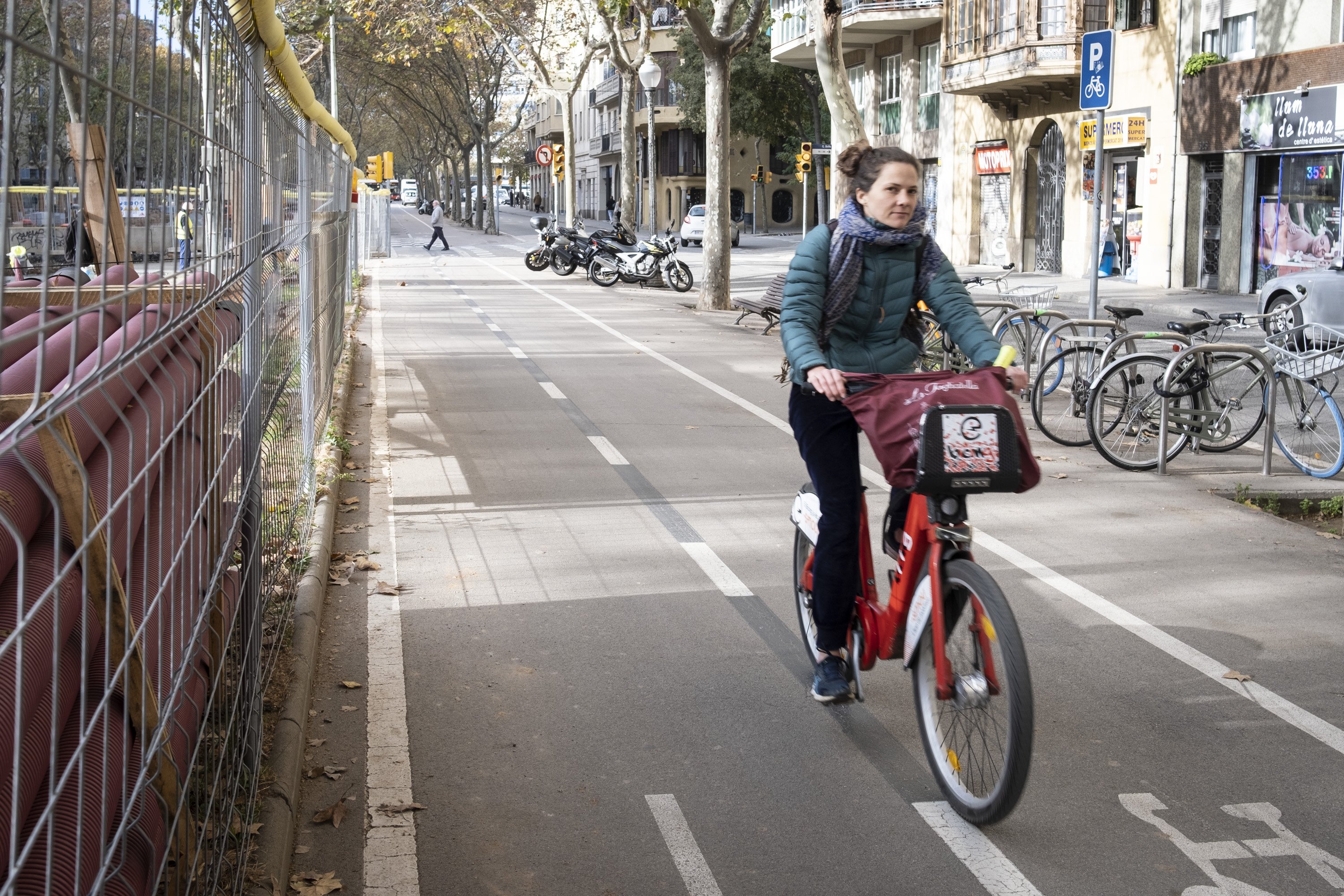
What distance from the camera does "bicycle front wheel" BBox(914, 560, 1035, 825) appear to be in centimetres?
376

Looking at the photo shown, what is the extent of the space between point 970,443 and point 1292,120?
24.1 meters

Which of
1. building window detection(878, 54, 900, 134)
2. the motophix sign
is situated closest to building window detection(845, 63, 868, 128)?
building window detection(878, 54, 900, 134)

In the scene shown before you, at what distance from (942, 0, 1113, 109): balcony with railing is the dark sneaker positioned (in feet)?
→ 95.7

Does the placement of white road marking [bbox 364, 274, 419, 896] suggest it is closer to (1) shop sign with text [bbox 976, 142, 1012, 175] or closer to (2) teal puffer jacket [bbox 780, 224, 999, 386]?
(2) teal puffer jacket [bbox 780, 224, 999, 386]

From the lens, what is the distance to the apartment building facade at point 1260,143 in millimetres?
24609

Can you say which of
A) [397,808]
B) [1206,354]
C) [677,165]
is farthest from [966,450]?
[677,165]

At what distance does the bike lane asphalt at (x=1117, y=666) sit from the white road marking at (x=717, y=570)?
73mm

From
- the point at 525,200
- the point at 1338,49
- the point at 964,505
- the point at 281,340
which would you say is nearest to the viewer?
the point at 964,505

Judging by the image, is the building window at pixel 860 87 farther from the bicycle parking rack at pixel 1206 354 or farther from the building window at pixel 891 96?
the bicycle parking rack at pixel 1206 354

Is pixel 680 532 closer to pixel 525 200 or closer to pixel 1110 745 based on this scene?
pixel 1110 745

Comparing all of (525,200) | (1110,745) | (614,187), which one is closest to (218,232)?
(1110,745)

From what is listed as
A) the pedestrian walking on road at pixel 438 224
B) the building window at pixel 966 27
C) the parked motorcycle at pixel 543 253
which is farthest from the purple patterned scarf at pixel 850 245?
the pedestrian walking on road at pixel 438 224

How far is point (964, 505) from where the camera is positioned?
4082 mm

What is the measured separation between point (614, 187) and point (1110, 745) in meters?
93.8
